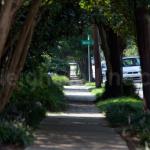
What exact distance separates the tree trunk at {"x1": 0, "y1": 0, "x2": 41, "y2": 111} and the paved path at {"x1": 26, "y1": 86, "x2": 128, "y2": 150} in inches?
47.8

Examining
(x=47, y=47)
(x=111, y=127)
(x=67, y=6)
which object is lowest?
(x=111, y=127)

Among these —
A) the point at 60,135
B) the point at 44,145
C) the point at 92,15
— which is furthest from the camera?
the point at 92,15

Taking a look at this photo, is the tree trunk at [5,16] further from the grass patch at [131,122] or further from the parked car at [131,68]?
the parked car at [131,68]

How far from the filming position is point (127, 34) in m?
21.4

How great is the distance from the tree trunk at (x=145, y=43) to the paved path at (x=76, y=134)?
4.44ft

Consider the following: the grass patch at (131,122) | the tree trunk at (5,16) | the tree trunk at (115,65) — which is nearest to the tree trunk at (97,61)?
the tree trunk at (115,65)

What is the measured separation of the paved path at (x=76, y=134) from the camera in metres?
11.7

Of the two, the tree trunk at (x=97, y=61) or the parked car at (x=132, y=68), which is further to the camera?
the parked car at (x=132, y=68)

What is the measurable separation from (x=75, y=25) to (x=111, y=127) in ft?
13.2

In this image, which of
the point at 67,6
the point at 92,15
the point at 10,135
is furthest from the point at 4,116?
the point at 92,15

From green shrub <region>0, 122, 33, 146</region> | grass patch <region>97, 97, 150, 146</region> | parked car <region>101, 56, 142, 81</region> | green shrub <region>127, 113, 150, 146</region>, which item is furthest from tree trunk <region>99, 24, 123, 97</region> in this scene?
parked car <region>101, 56, 142, 81</region>

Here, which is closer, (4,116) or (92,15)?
(4,116)

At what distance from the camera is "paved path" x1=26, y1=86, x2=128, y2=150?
11.7 m

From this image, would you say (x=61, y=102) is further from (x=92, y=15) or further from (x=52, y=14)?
(x=52, y=14)
